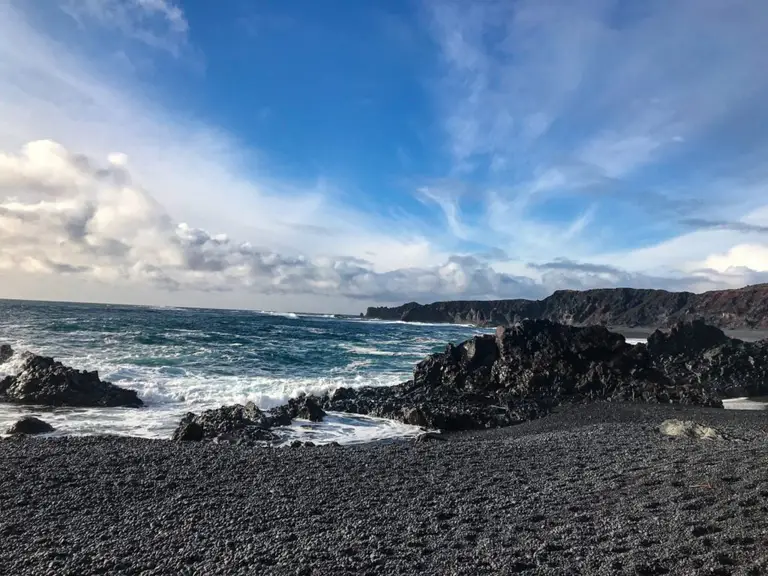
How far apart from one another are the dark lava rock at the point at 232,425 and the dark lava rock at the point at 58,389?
4.95 meters

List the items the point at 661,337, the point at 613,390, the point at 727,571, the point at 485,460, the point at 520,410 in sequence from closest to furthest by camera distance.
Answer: the point at 727,571 < the point at 485,460 < the point at 520,410 < the point at 613,390 < the point at 661,337

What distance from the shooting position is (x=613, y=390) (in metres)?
22.7

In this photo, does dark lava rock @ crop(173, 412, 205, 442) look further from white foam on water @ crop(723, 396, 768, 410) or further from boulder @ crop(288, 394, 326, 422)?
white foam on water @ crop(723, 396, 768, 410)

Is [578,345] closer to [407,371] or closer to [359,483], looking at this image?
[407,371]

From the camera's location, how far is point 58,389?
18953mm

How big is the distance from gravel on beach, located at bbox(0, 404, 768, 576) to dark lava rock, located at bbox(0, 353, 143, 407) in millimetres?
6253

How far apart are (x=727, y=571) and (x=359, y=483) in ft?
20.4

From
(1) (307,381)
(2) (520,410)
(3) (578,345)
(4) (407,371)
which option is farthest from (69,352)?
(3) (578,345)

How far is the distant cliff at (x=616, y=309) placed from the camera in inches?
3499

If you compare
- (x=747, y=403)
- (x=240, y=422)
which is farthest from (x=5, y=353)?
(x=747, y=403)

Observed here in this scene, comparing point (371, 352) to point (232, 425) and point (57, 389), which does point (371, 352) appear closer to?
point (57, 389)

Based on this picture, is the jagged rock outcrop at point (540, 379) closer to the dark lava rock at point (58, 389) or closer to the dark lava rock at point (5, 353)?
the dark lava rock at point (58, 389)

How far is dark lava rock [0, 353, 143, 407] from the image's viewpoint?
61.5 ft

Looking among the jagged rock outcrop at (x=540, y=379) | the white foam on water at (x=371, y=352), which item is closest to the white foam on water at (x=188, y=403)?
the jagged rock outcrop at (x=540, y=379)
